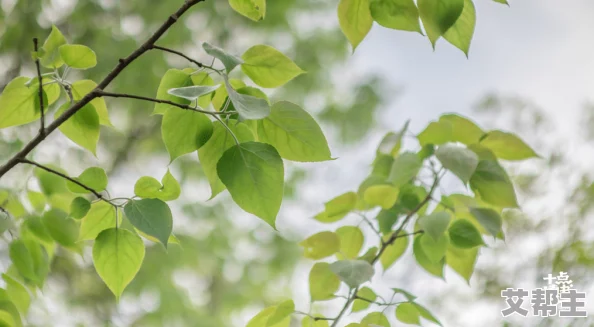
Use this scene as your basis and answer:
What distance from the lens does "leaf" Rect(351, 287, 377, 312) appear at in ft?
1.14

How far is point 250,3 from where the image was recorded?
25 centimetres

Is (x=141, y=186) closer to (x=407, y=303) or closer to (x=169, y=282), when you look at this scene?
(x=407, y=303)

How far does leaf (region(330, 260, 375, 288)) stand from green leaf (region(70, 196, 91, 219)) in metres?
0.13

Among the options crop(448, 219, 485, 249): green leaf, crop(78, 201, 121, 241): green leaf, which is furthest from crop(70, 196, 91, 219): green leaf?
crop(448, 219, 485, 249): green leaf

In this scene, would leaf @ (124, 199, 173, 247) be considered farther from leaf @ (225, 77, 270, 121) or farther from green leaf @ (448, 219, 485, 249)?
green leaf @ (448, 219, 485, 249)

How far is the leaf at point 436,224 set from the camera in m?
0.31

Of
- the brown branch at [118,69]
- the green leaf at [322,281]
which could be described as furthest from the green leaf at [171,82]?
the green leaf at [322,281]

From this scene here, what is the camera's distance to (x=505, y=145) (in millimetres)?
365

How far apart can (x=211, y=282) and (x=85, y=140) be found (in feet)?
10.7

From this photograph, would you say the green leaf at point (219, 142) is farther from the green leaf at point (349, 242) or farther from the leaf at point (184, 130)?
the green leaf at point (349, 242)

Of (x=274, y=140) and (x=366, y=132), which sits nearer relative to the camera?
(x=274, y=140)

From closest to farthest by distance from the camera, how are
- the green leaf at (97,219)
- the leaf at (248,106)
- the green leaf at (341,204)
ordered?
the leaf at (248,106) → the green leaf at (97,219) → the green leaf at (341,204)

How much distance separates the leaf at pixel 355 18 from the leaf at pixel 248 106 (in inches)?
3.1

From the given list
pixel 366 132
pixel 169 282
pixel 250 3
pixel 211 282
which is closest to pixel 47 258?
pixel 250 3
